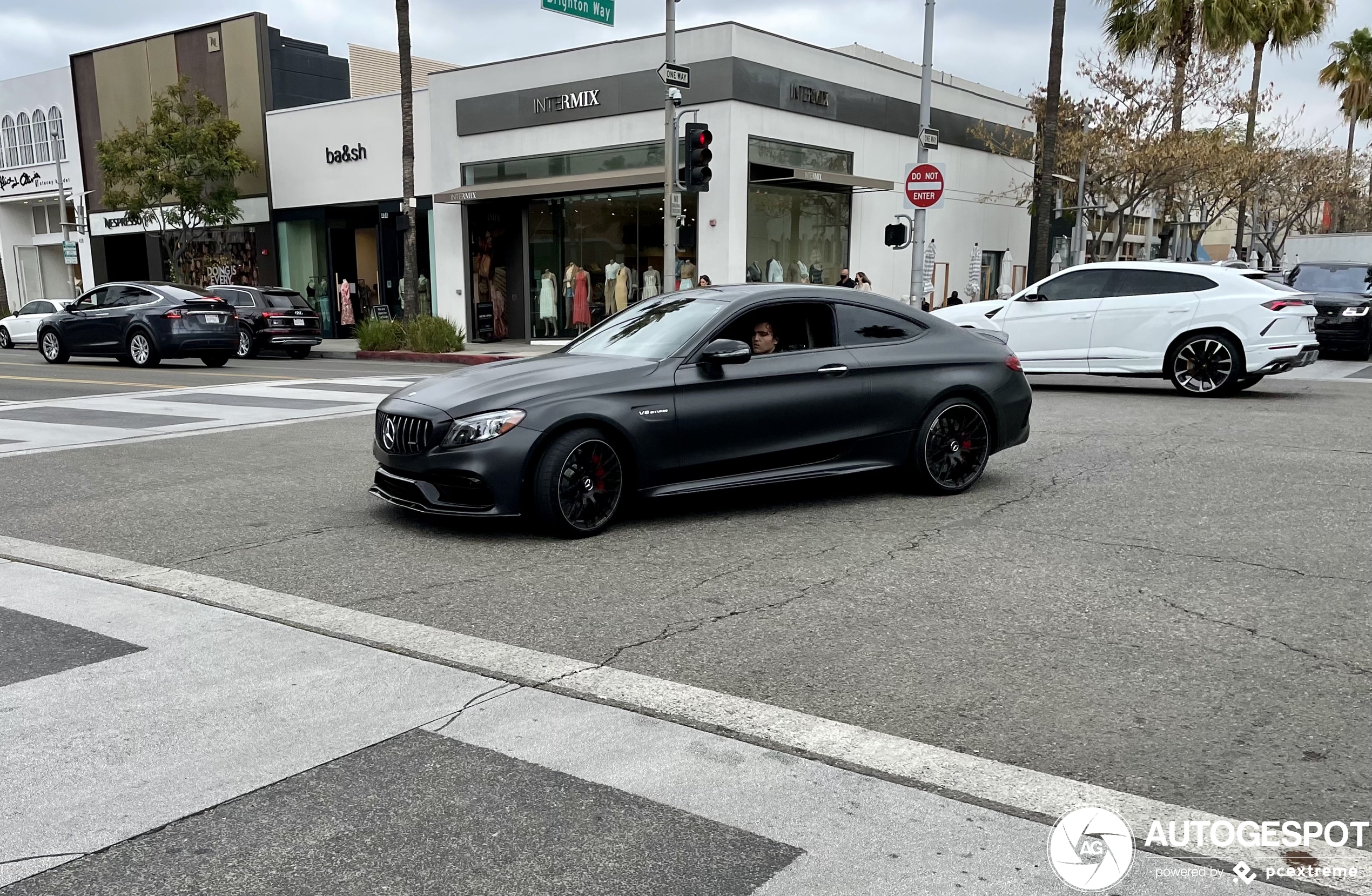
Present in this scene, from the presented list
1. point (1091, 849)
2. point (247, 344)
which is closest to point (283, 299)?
point (247, 344)

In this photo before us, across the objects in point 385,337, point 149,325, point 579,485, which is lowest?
point 385,337

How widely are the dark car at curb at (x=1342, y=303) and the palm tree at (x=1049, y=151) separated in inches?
225

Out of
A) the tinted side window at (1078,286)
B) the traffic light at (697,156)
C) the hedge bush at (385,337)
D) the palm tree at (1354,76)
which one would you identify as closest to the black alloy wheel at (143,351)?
the hedge bush at (385,337)

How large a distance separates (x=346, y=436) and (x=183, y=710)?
23.6 ft

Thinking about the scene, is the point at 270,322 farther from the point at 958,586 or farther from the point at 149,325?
the point at 958,586

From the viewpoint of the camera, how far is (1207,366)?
45.7 ft

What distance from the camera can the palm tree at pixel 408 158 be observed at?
26.3m

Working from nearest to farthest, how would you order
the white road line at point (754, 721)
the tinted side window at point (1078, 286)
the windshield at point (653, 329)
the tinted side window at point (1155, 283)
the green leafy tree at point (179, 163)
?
the white road line at point (754, 721) < the windshield at point (653, 329) < the tinted side window at point (1155, 283) < the tinted side window at point (1078, 286) < the green leafy tree at point (179, 163)

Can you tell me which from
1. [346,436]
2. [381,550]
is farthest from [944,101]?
[381,550]

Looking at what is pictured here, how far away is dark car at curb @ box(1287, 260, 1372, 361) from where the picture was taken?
2066cm

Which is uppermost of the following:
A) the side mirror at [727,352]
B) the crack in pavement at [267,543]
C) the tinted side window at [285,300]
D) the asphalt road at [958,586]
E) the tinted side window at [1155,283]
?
the tinted side window at [1155,283]

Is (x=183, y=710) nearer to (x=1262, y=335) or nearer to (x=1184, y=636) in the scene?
(x=1184, y=636)

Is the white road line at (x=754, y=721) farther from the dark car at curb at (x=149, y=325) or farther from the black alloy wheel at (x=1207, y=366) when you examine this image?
the dark car at curb at (x=149, y=325)

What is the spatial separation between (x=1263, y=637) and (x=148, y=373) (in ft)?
60.6
